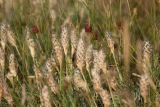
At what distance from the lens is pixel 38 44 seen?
2533 millimetres

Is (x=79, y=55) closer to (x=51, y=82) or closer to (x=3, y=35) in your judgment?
(x=51, y=82)

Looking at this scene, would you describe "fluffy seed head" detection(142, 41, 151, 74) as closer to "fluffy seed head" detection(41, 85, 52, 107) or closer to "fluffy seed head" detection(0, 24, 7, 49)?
"fluffy seed head" detection(41, 85, 52, 107)

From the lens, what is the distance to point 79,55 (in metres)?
1.75

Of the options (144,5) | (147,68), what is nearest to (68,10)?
(144,5)

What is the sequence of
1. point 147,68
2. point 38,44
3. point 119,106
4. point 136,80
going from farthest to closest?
point 38,44
point 136,80
point 119,106
point 147,68

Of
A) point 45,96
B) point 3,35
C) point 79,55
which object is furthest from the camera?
point 3,35

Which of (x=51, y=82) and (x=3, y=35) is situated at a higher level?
(x=3, y=35)

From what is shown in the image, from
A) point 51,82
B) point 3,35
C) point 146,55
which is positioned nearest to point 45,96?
point 51,82

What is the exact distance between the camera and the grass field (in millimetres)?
1750

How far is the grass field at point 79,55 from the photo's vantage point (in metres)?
1.75

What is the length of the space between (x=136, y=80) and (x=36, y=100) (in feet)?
1.48

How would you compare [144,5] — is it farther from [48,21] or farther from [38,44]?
[38,44]

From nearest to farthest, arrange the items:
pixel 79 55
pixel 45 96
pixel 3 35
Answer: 1. pixel 45 96
2. pixel 79 55
3. pixel 3 35

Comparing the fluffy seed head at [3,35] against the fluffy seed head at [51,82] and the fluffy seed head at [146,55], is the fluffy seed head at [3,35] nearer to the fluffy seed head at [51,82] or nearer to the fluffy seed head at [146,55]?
the fluffy seed head at [51,82]
